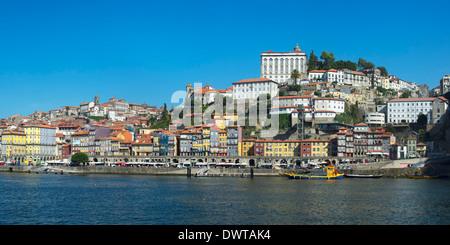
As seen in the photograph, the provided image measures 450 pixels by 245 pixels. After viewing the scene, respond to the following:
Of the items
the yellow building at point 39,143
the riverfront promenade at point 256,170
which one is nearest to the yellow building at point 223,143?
the riverfront promenade at point 256,170

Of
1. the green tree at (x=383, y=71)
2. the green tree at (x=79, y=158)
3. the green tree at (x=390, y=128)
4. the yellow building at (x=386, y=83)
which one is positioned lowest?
the green tree at (x=79, y=158)

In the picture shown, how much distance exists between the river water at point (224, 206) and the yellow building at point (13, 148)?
5199 cm

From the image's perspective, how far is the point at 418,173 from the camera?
67.6 m

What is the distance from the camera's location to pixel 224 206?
113 feet

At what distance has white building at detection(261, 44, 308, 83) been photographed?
394 ft

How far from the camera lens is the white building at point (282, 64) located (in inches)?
4732

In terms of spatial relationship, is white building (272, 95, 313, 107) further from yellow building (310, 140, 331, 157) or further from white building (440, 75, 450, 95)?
white building (440, 75, 450, 95)

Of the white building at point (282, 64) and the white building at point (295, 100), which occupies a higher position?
the white building at point (282, 64)

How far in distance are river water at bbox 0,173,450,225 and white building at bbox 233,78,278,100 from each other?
58.9 meters

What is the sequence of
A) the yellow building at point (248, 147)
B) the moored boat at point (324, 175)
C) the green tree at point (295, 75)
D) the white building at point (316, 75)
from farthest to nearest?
the white building at point (316, 75) < the green tree at point (295, 75) < the yellow building at point (248, 147) < the moored boat at point (324, 175)

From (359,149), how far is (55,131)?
65526mm

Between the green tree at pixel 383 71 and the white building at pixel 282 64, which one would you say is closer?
the white building at pixel 282 64

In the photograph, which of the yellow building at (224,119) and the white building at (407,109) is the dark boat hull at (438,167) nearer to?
the white building at (407,109)
